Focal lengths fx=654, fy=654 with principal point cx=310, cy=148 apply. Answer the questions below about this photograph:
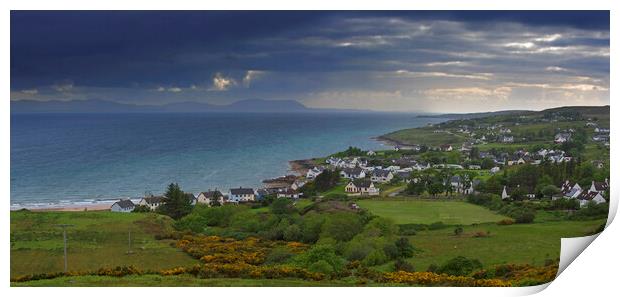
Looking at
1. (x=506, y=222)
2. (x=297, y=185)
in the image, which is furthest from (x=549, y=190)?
(x=297, y=185)

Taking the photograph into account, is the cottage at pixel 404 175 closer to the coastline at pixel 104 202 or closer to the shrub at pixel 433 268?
the coastline at pixel 104 202

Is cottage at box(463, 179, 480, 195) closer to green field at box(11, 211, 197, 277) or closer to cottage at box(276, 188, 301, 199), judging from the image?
cottage at box(276, 188, 301, 199)

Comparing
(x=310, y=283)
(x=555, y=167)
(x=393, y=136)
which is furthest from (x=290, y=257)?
(x=555, y=167)

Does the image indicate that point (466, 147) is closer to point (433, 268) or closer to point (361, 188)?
point (361, 188)

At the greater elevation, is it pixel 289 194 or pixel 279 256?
pixel 289 194

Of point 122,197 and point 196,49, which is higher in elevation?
point 196,49

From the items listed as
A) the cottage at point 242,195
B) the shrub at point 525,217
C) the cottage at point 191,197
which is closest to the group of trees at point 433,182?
the shrub at point 525,217
